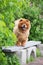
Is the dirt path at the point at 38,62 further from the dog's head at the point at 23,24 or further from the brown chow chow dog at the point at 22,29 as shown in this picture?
the dog's head at the point at 23,24

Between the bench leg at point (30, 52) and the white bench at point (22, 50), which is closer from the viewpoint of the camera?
the white bench at point (22, 50)

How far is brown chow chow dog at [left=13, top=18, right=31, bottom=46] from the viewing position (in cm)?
854

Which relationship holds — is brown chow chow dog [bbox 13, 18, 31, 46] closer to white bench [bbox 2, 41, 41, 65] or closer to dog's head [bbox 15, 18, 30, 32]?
dog's head [bbox 15, 18, 30, 32]

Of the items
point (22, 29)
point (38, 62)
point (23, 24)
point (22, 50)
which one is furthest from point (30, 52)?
point (23, 24)

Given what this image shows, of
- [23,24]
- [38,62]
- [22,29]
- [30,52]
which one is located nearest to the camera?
[23,24]

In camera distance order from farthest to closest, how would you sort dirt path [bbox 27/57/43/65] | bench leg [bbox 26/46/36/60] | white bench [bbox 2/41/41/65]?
bench leg [bbox 26/46/36/60] → dirt path [bbox 27/57/43/65] → white bench [bbox 2/41/41/65]

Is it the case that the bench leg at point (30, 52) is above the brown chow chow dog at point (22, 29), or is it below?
below

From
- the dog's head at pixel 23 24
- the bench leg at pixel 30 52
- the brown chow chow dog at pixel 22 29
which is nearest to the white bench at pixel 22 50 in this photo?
the bench leg at pixel 30 52

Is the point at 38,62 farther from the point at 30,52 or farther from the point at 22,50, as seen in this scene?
the point at 22,50

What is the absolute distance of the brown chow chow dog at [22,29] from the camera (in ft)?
28.0

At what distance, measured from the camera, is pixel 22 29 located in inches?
344

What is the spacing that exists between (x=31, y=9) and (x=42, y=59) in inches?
101

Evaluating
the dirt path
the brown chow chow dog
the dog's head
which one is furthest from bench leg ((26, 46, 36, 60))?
the dog's head

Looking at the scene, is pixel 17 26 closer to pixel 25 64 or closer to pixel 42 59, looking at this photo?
pixel 25 64
